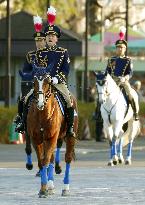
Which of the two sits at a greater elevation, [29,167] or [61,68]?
[61,68]

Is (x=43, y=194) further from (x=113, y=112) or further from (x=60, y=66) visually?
(x=113, y=112)

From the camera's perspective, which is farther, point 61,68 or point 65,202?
point 61,68

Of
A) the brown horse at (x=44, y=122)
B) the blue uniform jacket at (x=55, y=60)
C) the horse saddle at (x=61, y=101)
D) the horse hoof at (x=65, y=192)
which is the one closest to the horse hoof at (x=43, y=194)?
the brown horse at (x=44, y=122)

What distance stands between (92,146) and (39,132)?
16.5 metres

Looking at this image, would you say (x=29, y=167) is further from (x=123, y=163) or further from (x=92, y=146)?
(x=92, y=146)

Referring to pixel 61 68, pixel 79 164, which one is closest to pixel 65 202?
pixel 61 68

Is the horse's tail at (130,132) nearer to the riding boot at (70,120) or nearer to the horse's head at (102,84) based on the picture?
the horse's head at (102,84)

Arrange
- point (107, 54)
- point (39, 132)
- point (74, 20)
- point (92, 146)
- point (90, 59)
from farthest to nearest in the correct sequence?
point (74, 20)
point (107, 54)
point (90, 59)
point (92, 146)
point (39, 132)

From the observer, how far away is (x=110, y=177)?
72.4 feet

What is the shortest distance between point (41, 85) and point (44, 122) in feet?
2.28

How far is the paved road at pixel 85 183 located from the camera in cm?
1734

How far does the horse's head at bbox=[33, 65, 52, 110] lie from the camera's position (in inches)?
696

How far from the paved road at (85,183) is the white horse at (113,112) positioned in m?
0.46

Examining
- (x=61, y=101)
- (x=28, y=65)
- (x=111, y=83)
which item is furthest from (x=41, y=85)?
(x=111, y=83)
